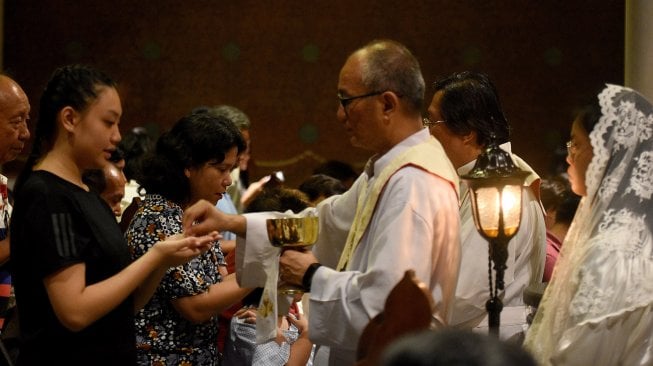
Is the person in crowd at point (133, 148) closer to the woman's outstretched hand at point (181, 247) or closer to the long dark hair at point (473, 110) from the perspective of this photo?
the long dark hair at point (473, 110)

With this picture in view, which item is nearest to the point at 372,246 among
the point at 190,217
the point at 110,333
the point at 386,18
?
the point at 190,217

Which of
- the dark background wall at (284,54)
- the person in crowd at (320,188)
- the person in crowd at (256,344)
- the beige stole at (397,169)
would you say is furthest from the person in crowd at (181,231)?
the dark background wall at (284,54)

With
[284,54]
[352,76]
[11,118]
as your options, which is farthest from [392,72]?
[284,54]

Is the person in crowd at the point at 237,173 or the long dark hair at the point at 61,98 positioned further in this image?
the person in crowd at the point at 237,173

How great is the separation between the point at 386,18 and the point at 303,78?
730 mm

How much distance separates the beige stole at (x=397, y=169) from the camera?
9.45 feet

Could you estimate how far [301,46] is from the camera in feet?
25.9

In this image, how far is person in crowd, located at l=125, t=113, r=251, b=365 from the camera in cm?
336

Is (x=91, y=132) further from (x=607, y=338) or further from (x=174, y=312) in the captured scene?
(x=607, y=338)

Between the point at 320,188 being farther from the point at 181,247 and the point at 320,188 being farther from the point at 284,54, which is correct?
the point at 284,54

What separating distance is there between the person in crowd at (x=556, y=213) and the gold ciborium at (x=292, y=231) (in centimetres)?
158

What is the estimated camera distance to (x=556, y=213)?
16.3 ft

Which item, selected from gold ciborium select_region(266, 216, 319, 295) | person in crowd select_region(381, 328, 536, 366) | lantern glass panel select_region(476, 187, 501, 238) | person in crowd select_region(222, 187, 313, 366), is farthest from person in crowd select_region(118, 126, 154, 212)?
person in crowd select_region(381, 328, 536, 366)

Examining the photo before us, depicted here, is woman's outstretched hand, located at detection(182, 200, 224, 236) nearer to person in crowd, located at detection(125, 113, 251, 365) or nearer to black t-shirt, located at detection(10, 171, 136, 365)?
black t-shirt, located at detection(10, 171, 136, 365)
